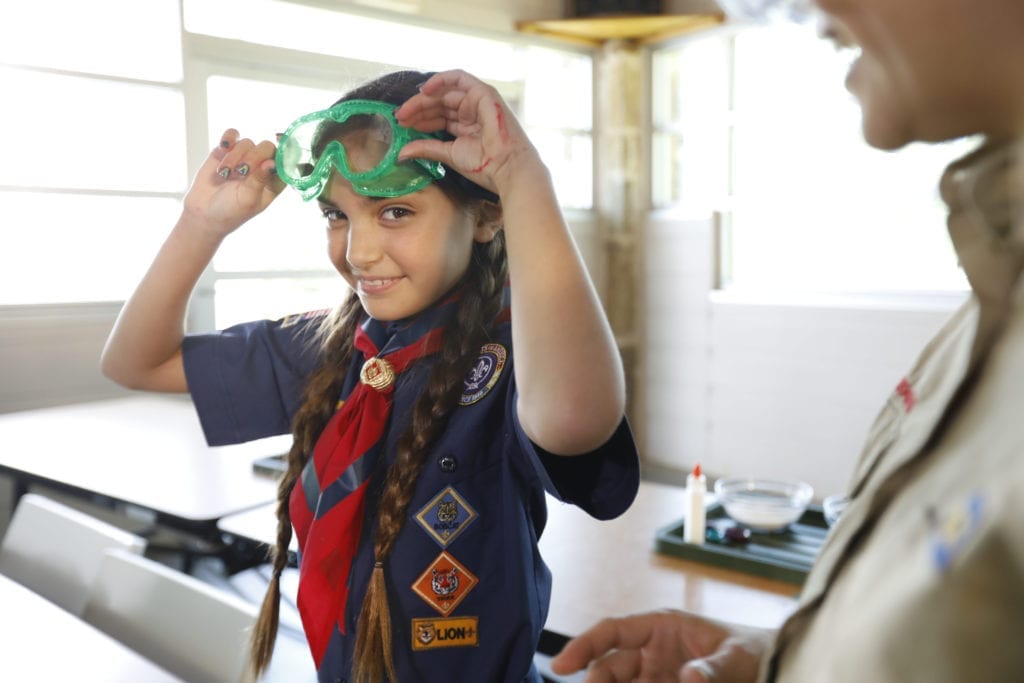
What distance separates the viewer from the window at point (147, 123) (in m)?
3.70

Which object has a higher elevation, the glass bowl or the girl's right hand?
the girl's right hand

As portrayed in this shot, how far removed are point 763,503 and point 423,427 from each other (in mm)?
1077

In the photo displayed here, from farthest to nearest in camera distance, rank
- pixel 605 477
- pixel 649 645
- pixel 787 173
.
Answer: pixel 787 173 → pixel 605 477 → pixel 649 645

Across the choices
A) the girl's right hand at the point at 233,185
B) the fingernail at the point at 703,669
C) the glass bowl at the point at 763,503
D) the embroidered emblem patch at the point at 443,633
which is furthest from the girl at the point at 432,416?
the glass bowl at the point at 763,503

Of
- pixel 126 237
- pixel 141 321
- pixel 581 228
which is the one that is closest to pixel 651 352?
pixel 581 228

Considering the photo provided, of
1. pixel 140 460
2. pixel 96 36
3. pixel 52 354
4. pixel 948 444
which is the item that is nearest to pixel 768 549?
pixel 948 444

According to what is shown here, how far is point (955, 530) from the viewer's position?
38cm

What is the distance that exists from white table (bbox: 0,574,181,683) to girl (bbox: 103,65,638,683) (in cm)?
18

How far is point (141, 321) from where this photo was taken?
51.9 inches

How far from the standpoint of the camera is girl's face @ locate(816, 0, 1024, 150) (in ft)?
1.34

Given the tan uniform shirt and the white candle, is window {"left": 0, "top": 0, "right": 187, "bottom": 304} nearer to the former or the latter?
the white candle

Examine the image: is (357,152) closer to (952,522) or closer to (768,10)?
(768,10)

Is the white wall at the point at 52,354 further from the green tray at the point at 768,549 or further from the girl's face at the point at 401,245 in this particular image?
the girl's face at the point at 401,245

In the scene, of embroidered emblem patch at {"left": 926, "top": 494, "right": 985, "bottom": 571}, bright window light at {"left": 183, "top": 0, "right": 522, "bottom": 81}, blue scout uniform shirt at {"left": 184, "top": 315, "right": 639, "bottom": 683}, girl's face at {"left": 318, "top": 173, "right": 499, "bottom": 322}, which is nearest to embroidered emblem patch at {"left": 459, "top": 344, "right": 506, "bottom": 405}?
blue scout uniform shirt at {"left": 184, "top": 315, "right": 639, "bottom": 683}
